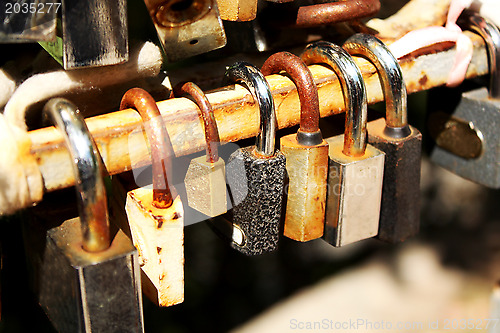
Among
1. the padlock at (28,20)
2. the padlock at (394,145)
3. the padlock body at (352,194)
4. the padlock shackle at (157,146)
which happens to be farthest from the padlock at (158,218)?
the padlock at (394,145)

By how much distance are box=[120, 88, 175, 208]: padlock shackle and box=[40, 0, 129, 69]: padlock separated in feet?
0.19

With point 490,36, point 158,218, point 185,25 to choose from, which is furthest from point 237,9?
point 490,36

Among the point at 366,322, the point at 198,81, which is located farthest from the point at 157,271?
the point at 366,322

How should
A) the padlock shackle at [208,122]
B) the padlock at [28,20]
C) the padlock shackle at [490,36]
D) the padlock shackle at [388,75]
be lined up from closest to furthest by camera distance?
the padlock at [28,20]
the padlock shackle at [208,122]
the padlock shackle at [388,75]
the padlock shackle at [490,36]

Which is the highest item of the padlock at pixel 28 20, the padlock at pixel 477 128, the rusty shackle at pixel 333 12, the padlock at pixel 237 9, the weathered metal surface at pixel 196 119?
the padlock at pixel 28 20

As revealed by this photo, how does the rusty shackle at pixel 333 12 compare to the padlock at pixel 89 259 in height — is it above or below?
above

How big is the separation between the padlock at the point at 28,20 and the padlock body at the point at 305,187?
0.34m

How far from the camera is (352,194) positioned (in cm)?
83

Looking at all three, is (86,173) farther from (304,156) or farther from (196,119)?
(304,156)

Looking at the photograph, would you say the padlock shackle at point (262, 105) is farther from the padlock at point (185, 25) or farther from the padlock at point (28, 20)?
the padlock at point (28, 20)

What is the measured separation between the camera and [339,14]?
0.86 metres

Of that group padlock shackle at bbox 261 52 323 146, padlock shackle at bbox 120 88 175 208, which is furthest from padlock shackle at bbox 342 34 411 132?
padlock shackle at bbox 120 88 175 208

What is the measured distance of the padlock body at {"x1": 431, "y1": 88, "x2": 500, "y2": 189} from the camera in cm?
102

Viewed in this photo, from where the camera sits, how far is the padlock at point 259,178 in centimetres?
76
